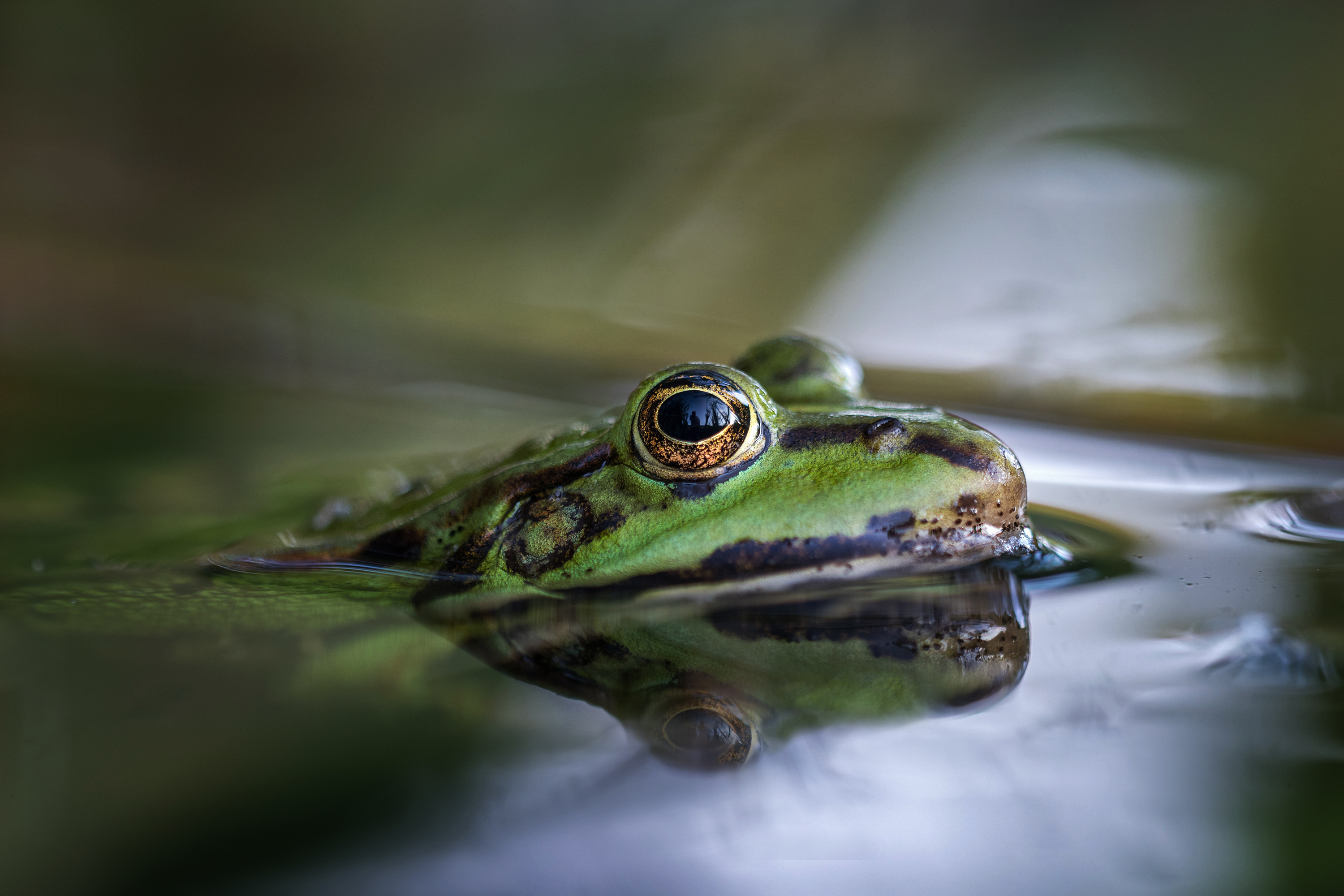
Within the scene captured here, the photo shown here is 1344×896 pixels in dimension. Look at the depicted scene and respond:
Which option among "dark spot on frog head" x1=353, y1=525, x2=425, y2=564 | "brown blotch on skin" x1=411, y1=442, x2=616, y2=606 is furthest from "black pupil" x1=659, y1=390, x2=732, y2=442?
"dark spot on frog head" x1=353, y1=525, x2=425, y2=564

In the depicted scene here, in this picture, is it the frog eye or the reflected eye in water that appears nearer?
the reflected eye in water

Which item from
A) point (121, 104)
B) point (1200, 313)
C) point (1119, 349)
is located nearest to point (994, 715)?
point (1119, 349)

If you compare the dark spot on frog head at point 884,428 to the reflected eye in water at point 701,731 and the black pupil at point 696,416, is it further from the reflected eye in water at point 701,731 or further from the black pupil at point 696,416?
the reflected eye in water at point 701,731

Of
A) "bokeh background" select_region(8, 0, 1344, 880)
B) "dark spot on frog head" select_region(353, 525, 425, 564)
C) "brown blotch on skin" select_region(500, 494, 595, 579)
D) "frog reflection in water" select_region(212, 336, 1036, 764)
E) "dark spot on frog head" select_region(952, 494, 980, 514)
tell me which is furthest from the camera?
"bokeh background" select_region(8, 0, 1344, 880)

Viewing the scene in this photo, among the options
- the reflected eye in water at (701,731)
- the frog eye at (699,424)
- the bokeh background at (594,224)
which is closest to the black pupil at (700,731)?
the reflected eye in water at (701,731)

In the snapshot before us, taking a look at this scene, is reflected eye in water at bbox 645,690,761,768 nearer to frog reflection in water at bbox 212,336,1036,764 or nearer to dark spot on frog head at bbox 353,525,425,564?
frog reflection in water at bbox 212,336,1036,764
